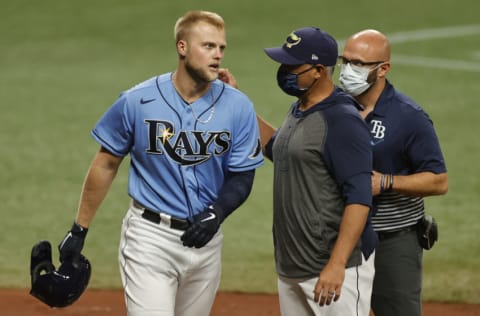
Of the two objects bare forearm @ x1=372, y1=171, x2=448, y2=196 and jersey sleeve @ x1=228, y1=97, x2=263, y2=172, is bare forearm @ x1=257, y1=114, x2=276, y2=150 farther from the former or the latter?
bare forearm @ x1=372, y1=171, x2=448, y2=196

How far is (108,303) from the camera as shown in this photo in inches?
304

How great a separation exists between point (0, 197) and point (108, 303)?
126 inches

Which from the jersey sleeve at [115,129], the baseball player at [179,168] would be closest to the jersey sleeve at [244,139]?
the baseball player at [179,168]

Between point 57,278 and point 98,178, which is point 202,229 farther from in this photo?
point 57,278

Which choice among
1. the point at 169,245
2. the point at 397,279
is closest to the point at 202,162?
the point at 169,245

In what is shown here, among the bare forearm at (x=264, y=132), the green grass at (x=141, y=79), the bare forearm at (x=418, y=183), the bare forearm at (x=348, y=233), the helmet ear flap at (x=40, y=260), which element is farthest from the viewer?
the green grass at (x=141, y=79)

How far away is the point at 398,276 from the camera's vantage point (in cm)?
560

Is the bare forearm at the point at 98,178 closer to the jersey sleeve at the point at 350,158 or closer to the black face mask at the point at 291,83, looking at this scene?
the black face mask at the point at 291,83

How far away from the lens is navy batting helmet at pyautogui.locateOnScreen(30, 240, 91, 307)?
17.8 ft

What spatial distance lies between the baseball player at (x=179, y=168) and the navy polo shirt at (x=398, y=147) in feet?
2.26

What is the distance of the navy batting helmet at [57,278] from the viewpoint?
5.43 m

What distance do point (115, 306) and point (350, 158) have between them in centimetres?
337

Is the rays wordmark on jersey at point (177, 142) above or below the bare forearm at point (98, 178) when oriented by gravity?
above

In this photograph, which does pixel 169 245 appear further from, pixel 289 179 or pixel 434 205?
pixel 434 205
